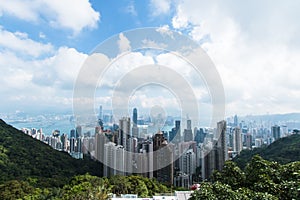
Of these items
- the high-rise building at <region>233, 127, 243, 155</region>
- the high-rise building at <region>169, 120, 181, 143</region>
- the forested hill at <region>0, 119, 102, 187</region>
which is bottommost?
the forested hill at <region>0, 119, 102, 187</region>

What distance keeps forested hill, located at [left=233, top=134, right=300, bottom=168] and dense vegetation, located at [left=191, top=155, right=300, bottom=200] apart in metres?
9.25

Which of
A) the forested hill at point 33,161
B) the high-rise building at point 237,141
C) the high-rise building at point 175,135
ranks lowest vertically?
the forested hill at point 33,161

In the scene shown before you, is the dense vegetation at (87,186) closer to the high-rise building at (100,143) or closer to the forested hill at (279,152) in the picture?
the high-rise building at (100,143)

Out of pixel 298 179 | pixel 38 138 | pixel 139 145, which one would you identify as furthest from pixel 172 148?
pixel 38 138

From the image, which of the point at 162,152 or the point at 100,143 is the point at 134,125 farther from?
the point at 100,143

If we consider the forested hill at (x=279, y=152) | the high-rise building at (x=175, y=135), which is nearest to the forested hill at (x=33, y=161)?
the high-rise building at (x=175, y=135)

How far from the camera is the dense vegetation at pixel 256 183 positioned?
2.37 m

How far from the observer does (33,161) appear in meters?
15.6

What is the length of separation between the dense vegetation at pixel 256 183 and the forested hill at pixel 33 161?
10.9m

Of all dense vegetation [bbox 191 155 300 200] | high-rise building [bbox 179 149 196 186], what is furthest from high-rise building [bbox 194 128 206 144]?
high-rise building [bbox 179 149 196 186]

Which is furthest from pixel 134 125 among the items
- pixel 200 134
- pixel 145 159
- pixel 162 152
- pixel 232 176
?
pixel 232 176

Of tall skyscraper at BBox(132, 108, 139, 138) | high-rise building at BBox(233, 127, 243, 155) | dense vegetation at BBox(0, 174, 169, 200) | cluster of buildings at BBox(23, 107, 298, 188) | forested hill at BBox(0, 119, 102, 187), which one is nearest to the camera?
tall skyscraper at BBox(132, 108, 139, 138)

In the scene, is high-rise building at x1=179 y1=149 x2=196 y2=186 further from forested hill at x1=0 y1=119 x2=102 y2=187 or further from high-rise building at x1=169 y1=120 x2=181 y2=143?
forested hill at x1=0 y1=119 x2=102 y2=187

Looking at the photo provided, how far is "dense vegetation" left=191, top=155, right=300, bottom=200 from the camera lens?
237 cm
